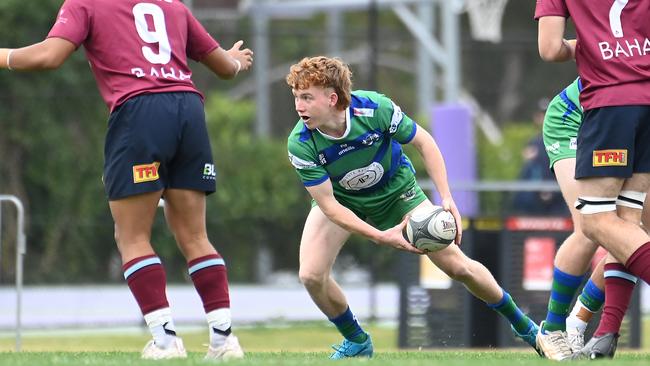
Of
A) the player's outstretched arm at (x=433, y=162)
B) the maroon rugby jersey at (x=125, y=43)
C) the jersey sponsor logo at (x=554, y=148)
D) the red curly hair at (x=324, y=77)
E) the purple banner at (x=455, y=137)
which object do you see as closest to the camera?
the maroon rugby jersey at (x=125, y=43)

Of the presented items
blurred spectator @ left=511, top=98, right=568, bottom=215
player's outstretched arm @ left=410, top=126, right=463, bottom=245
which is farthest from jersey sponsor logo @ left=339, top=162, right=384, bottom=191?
blurred spectator @ left=511, top=98, right=568, bottom=215

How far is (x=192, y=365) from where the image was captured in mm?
5852

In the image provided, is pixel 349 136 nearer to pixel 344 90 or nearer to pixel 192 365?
pixel 344 90

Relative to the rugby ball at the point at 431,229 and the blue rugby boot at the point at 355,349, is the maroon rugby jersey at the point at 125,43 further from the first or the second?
the blue rugby boot at the point at 355,349

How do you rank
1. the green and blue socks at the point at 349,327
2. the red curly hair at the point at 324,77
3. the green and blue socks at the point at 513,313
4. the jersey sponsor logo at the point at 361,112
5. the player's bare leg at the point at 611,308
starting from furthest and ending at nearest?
the green and blue socks at the point at 349,327
the green and blue socks at the point at 513,313
the jersey sponsor logo at the point at 361,112
the red curly hair at the point at 324,77
the player's bare leg at the point at 611,308

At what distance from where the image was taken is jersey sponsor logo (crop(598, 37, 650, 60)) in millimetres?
6348

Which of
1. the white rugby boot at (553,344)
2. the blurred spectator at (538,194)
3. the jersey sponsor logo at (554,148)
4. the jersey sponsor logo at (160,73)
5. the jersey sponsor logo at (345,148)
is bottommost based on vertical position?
the blurred spectator at (538,194)

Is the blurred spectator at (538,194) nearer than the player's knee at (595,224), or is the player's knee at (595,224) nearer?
the player's knee at (595,224)

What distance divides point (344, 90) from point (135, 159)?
4.00 ft

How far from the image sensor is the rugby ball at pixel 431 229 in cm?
679

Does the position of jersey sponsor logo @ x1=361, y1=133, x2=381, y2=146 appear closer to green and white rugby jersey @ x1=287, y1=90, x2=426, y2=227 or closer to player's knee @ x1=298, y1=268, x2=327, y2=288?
green and white rugby jersey @ x1=287, y1=90, x2=426, y2=227

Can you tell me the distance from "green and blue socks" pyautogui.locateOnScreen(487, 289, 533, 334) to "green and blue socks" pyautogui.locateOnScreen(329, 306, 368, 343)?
2.63 feet

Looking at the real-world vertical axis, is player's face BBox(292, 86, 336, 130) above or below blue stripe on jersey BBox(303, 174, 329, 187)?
above

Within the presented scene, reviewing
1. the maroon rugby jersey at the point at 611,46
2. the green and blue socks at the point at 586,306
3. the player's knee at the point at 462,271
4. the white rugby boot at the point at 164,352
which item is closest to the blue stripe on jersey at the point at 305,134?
the player's knee at the point at 462,271
